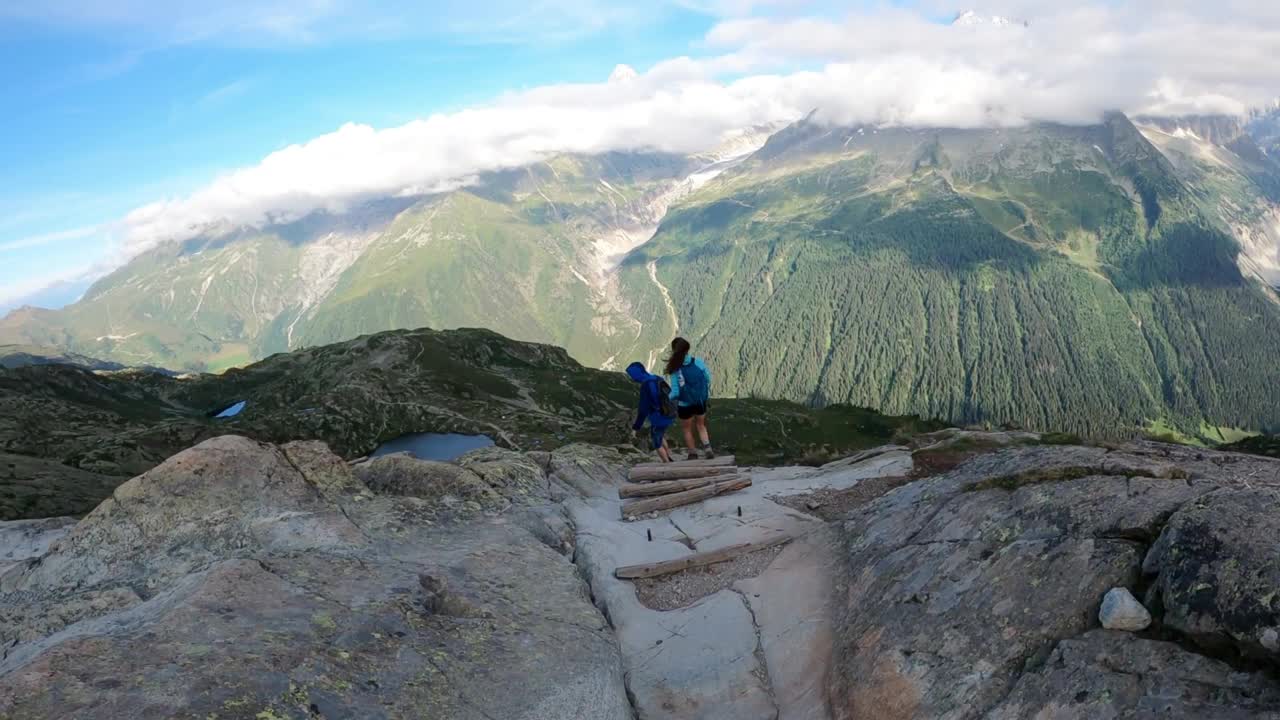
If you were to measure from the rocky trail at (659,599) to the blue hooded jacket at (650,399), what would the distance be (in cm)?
511

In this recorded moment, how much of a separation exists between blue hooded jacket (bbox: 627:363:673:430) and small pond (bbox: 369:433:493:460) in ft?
316

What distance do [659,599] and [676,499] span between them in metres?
5.68

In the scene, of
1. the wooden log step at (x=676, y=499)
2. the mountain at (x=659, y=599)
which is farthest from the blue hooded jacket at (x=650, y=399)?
the mountain at (x=659, y=599)

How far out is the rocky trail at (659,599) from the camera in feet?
29.1

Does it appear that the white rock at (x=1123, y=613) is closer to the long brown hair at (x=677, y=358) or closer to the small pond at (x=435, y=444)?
the long brown hair at (x=677, y=358)

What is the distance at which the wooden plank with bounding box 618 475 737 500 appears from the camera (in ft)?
73.6

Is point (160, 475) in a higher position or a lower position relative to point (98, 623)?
higher

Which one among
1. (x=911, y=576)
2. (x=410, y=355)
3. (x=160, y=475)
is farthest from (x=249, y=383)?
(x=911, y=576)

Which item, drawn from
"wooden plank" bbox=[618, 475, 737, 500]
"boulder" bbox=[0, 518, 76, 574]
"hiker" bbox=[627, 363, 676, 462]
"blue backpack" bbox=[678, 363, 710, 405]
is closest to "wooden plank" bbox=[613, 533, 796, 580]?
"wooden plank" bbox=[618, 475, 737, 500]

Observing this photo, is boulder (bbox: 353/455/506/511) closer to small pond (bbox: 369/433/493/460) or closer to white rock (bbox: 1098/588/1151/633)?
white rock (bbox: 1098/588/1151/633)

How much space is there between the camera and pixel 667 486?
22.5 metres

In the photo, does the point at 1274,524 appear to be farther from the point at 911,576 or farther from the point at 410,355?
the point at 410,355

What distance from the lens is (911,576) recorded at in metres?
12.7

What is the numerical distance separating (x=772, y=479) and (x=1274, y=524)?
15123 mm
